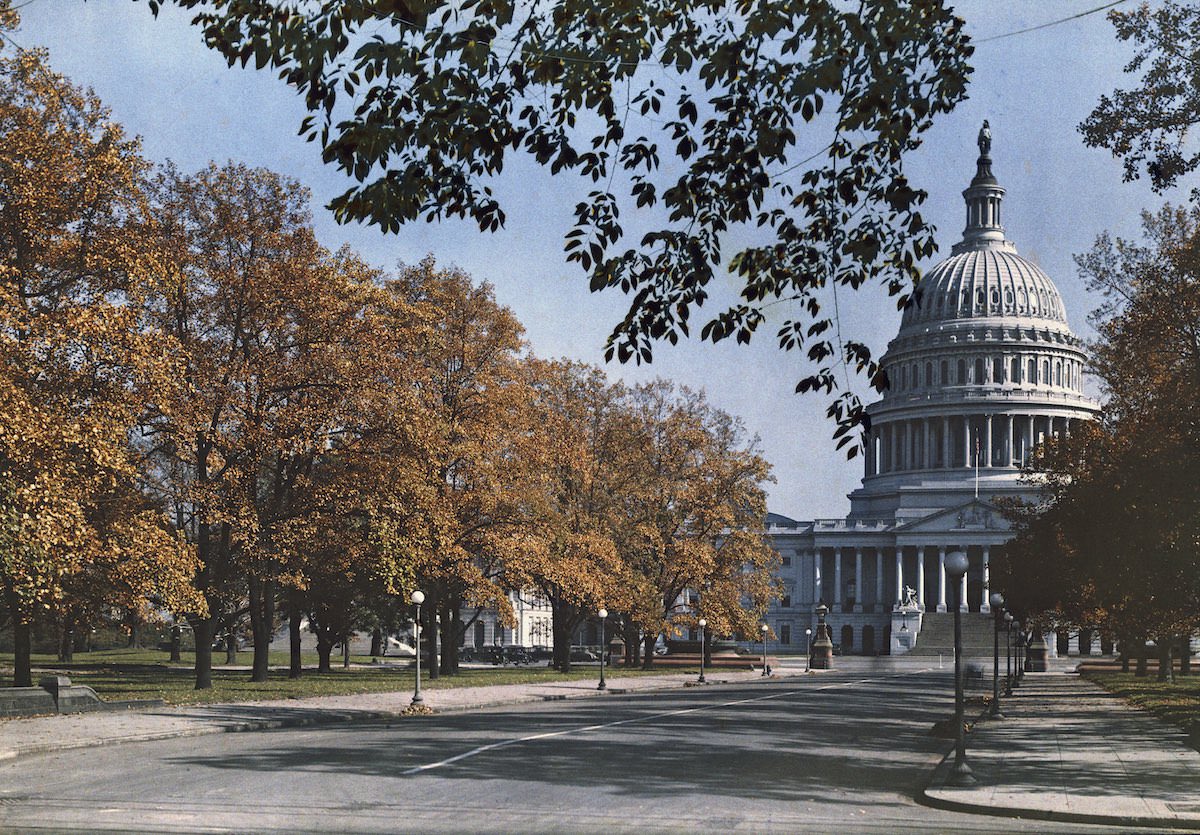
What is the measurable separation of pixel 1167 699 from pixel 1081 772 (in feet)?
90.5

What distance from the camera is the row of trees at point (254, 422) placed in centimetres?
3145

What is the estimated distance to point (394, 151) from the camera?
12094 mm

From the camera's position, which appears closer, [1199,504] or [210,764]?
[210,764]

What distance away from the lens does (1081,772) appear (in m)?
22.5

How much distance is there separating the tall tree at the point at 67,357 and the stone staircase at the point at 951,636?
325 ft

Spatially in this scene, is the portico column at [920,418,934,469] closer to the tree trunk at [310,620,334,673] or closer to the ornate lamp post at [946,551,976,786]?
the tree trunk at [310,620,334,673]

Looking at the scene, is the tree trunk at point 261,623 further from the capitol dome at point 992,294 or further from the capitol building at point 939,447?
the capitol dome at point 992,294

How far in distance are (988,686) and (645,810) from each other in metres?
47.2

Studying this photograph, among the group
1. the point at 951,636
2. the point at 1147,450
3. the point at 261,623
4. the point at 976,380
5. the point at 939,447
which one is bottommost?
the point at 951,636

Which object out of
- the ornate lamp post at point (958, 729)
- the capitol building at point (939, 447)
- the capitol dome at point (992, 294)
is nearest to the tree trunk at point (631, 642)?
the ornate lamp post at point (958, 729)

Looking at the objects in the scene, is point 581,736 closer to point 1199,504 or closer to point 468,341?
point 1199,504

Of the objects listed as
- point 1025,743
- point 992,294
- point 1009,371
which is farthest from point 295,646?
point 992,294

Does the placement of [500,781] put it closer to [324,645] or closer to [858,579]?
[324,645]

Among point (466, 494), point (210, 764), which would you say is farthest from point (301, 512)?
point (210, 764)
